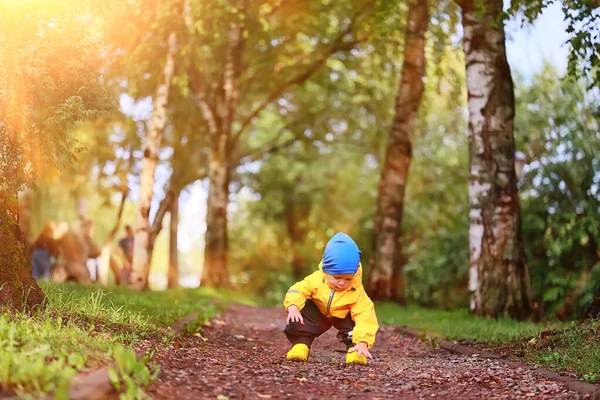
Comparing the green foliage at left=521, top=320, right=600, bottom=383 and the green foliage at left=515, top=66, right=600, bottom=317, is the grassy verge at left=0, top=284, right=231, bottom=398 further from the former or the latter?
the green foliage at left=515, top=66, right=600, bottom=317

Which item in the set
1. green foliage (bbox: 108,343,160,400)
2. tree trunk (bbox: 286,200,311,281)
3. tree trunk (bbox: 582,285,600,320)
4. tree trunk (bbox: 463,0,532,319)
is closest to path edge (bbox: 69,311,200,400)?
green foliage (bbox: 108,343,160,400)

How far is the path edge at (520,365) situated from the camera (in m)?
5.81

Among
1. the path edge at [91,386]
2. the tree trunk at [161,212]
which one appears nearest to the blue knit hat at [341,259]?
the path edge at [91,386]

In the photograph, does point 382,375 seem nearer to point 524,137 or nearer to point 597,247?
point 597,247

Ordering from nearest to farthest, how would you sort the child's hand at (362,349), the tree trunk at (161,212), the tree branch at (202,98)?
1. the child's hand at (362,349)
2. the tree branch at (202,98)
3. the tree trunk at (161,212)

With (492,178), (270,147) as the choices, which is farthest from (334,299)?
(270,147)

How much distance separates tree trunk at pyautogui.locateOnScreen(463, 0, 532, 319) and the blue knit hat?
4.95 metres

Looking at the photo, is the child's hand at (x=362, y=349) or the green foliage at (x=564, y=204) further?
the green foliage at (x=564, y=204)

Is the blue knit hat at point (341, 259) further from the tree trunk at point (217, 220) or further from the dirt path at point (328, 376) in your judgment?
the tree trunk at point (217, 220)

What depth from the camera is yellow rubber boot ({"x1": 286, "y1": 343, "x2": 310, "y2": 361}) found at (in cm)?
758

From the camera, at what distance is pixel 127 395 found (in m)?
4.55

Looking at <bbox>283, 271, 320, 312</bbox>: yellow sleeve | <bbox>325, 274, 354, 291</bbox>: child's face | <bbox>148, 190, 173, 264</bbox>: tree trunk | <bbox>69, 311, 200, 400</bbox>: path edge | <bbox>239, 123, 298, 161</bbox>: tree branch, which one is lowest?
<bbox>69, 311, 200, 400</bbox>: path edge

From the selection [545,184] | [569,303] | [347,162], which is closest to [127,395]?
[569,303]

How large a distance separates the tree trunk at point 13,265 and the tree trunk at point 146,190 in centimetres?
770
